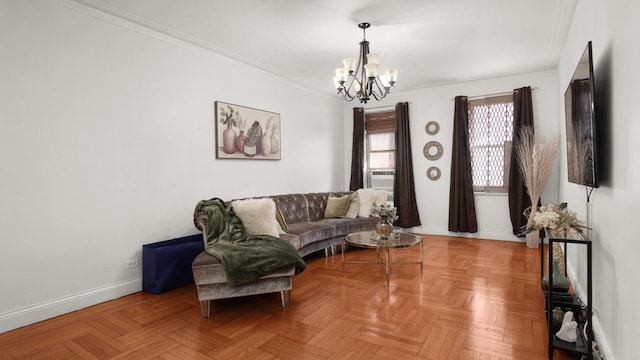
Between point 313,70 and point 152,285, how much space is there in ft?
11.7

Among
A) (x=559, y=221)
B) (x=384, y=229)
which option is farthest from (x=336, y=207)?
(x=559, y=221)

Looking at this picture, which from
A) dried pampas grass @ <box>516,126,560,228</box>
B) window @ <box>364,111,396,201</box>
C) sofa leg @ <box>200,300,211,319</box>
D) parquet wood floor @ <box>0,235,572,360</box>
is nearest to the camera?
parquet wood floor @ <box>0,235,572,360</box>

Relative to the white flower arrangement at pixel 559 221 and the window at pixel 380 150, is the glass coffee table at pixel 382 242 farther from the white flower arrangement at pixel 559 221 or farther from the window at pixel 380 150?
the window at pixel 380 150

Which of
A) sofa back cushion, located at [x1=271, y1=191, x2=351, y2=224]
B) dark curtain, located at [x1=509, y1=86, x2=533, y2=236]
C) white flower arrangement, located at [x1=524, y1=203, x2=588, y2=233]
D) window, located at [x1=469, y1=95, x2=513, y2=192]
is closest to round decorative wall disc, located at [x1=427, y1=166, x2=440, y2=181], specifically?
window, located at [x1=469, y1=95, x2=513, y2=192]

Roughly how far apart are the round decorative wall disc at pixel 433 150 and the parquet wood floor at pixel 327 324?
2.77 meters

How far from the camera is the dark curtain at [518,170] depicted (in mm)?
5184

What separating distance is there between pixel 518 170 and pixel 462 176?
839mm

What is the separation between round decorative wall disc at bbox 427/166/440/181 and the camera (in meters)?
6.05

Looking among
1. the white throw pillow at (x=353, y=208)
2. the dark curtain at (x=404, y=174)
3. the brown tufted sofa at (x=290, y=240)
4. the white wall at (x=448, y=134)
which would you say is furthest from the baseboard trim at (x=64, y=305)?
the white wall at (x=448, y=134)

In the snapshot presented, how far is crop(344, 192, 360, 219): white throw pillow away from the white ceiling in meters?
2.04

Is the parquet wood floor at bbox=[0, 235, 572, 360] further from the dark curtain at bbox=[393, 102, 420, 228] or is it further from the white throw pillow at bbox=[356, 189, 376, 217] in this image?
the dark curtain at bbox=[393, 102, 420, 228]

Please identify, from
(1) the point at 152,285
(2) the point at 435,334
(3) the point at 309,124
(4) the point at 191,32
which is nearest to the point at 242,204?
(1) the point at 152,285

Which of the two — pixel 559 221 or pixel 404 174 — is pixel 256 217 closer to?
pixel 559 221

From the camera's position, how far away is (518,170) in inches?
206
